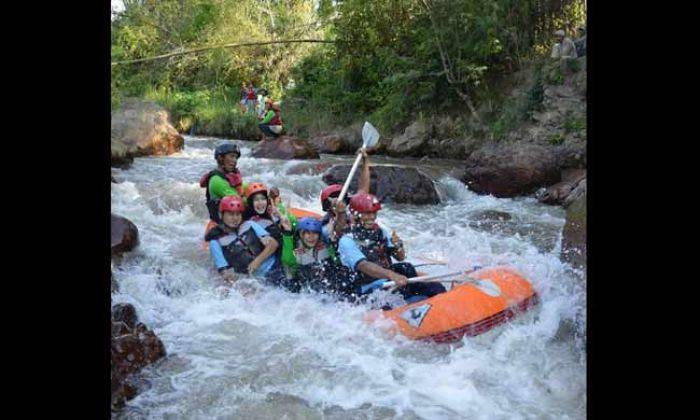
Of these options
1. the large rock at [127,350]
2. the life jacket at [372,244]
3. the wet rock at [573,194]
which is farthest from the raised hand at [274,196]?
the wet rock at [573,194]

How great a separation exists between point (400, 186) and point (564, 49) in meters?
5.04

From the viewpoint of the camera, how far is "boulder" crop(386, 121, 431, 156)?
12555 millimetres

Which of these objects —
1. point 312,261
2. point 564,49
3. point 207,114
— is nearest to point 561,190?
point 564,49

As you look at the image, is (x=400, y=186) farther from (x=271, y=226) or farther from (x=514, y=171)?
(x=271, y=226)

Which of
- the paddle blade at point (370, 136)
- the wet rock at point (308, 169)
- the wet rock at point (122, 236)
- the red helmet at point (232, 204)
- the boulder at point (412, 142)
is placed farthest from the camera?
the boulder at point (412, 142)

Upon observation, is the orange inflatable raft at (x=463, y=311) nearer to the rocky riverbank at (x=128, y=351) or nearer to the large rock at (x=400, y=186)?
the rocky riverbank at (x=128, y=351)

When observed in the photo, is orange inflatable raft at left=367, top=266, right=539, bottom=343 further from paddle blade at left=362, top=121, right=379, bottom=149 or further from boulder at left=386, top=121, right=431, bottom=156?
boulder at left=386, top=121, right=431, bottom=156

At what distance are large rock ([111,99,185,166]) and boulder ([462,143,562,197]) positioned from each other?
558 centimetres

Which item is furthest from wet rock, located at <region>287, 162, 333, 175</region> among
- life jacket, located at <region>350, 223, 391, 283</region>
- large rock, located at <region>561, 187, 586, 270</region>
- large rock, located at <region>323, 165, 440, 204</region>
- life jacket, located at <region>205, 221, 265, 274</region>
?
life jacket, located at <region>350, 223, 391, 283</region>

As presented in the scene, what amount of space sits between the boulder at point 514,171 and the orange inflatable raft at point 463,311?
4.86m

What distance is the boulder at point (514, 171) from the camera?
888cm

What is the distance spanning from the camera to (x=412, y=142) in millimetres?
12633
